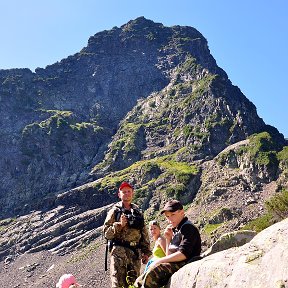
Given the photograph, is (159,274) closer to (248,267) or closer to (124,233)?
(248,267)

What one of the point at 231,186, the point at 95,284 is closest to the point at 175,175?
the point at 231,186

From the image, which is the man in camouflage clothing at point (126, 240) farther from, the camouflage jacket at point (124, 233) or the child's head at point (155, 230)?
the child's head at point (155, 230)

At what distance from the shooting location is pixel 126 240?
13531 millimetres

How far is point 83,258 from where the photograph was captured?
432 feet

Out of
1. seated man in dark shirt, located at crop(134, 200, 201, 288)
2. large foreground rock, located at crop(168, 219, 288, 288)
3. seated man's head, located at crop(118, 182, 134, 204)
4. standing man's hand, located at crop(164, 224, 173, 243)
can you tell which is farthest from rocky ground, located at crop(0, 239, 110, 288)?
large foreground rock, located at crop(168, 219, 288, 288)

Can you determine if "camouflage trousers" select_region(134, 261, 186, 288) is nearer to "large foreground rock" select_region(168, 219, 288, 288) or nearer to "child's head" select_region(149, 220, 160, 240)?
→ "large foreground rock" select_region(168, 219, 288, 288)

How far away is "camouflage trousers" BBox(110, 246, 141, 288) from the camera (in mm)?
13172

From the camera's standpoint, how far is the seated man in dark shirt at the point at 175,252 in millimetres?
9938

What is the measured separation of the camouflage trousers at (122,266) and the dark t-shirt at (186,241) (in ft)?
11.1

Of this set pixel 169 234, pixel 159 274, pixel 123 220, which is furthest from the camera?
pixel 123 220

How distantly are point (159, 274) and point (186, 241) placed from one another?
3.40ft

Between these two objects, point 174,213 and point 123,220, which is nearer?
point 174,213

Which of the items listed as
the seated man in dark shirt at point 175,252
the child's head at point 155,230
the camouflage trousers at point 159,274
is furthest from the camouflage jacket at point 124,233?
the camouflage trousers at point 159,274

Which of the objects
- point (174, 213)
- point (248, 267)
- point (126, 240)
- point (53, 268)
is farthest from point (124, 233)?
point (53, 268)
